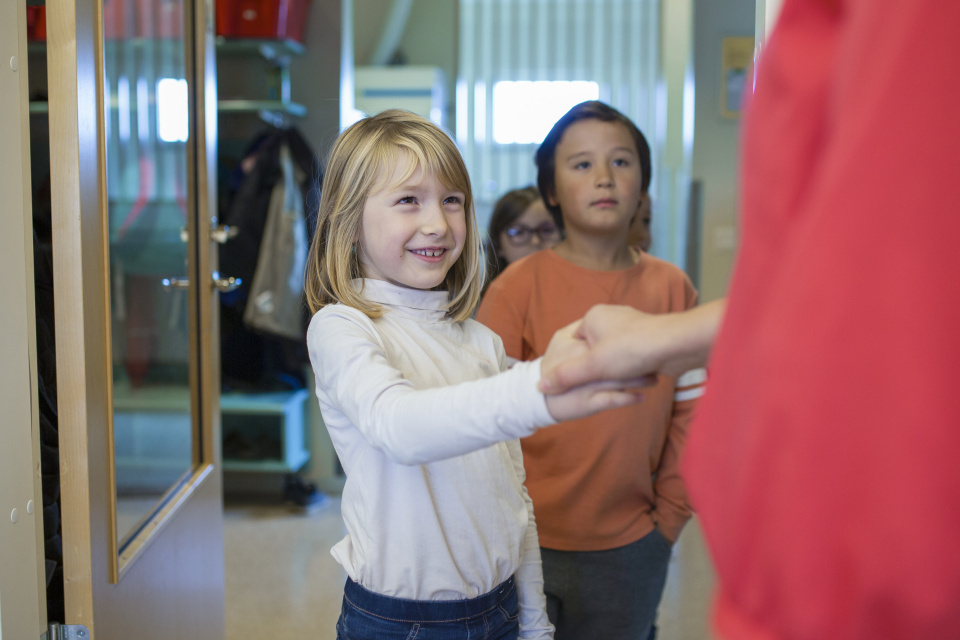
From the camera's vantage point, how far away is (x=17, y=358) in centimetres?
116

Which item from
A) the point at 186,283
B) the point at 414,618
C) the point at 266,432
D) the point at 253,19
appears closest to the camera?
the point at 414,618

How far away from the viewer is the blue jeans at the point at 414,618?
92cm

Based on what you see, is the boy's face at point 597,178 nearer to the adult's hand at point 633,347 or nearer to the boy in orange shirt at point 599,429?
the boy in orange shirt at point 599,429

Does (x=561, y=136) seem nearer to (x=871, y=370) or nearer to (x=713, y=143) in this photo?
(x=871, y=370)

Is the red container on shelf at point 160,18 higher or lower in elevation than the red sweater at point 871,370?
higher

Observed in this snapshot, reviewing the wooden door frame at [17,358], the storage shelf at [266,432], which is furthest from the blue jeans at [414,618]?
the storage shelf at [266,432]

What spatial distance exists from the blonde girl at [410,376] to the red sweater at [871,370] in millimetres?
519

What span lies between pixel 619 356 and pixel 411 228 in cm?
43

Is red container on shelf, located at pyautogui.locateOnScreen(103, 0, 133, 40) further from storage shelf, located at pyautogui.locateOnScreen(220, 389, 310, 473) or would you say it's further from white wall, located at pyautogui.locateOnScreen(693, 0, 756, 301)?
white wall, located at pyautogui.locateOnScreen(693, 0, 756, 301)

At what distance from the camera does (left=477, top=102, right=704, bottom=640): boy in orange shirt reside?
132cm

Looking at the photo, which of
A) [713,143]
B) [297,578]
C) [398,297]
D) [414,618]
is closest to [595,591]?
[414,618]

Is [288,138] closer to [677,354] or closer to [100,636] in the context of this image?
[100,636]

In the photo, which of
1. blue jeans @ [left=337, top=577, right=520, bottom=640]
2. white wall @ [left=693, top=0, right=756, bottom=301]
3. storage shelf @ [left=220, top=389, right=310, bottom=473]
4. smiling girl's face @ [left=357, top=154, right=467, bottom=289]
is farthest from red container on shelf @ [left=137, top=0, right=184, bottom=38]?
white wall @ [left=693, top=0, right=756, bottom=301]

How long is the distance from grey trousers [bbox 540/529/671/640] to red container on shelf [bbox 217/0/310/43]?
8.73ft
